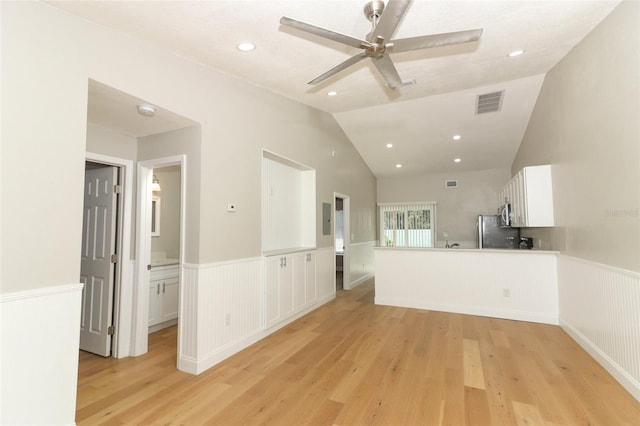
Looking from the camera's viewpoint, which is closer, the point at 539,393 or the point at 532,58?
the point at 539,393

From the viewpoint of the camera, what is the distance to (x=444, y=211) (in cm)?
862

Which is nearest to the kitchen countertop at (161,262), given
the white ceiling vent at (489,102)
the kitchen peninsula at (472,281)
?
the kitchen peninsula at (472,281)

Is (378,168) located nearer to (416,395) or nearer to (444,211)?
(444,211)

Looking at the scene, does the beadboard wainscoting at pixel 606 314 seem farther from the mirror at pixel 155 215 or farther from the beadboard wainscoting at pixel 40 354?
the mirror at pixel 155 215

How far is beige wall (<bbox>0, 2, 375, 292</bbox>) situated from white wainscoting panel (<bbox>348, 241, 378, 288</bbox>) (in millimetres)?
3440

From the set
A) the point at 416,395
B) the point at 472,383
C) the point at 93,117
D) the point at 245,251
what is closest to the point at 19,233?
the point at 93,117

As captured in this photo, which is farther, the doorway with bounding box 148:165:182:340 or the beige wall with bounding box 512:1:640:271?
the doorway with bounding box 148:165:182:340

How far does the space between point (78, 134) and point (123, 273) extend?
66.5 inches

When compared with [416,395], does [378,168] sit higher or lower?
higher

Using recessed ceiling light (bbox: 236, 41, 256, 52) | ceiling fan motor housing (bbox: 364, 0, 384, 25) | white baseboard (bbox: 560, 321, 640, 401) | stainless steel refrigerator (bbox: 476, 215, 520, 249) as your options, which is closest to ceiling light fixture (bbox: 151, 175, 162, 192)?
recessed ceiling light (bbox: 236, 41, 256, 52)

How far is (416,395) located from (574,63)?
376 centimetres

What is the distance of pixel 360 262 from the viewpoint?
7301 millimetres

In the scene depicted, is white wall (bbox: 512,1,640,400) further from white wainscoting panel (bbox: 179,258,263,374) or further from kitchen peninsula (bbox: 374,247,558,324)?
white wainscoting panel (bbox: 179,258,263,374)

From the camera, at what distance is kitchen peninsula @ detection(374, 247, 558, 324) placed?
13.8 ft
